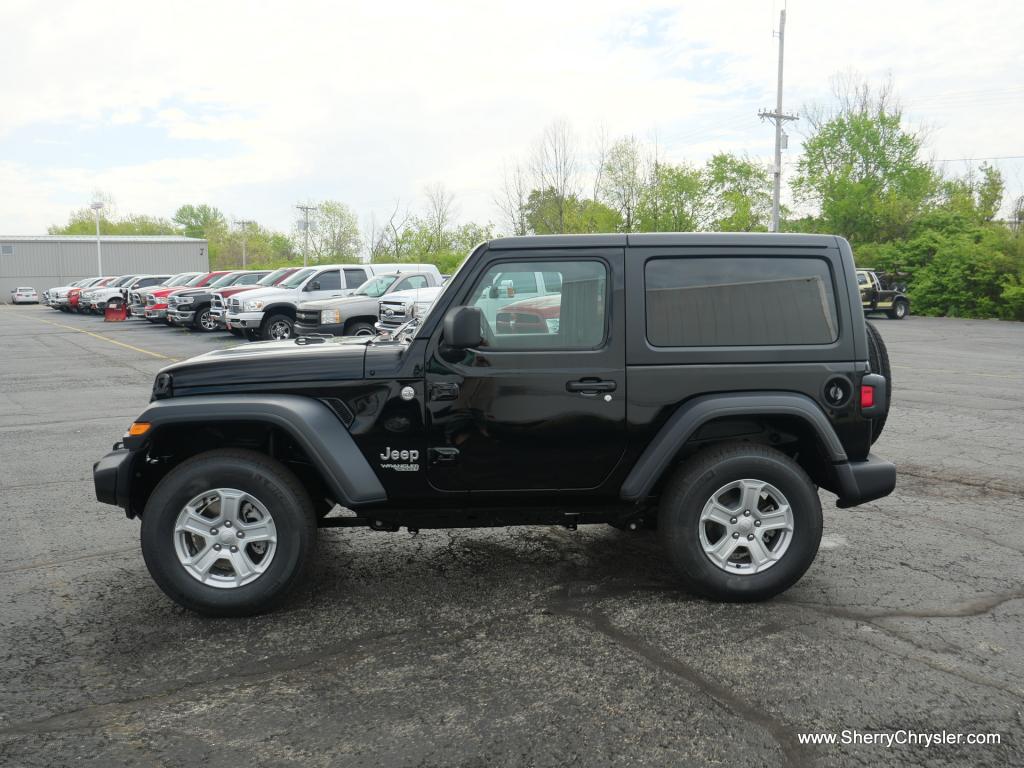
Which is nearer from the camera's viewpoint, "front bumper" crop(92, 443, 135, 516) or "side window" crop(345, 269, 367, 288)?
"front bumper" crop(92, 443, 135, 516)

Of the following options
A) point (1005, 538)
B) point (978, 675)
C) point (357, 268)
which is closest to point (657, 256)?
point (978, 675)

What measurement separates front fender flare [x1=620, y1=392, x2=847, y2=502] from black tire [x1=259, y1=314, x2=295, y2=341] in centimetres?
1904

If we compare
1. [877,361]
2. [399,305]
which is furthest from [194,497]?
[399,305]

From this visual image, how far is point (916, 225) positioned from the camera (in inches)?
1644

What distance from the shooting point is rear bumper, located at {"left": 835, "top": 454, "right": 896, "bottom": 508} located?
454 centimetres

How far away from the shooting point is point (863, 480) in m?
4.57

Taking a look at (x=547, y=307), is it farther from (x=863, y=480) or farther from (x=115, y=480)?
(x=115, y=480)

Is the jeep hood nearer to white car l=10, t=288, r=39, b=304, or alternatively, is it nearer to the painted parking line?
the painted parking line

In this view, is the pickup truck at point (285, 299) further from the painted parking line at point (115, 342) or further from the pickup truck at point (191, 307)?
the pickup truck at point (191, 307)

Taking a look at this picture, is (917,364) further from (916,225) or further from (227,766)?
(916,225)

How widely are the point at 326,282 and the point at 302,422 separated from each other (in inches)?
→ 778

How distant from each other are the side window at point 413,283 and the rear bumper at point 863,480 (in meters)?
16.6

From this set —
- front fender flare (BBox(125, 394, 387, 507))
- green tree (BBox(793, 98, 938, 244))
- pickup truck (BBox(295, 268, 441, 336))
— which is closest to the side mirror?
front fender flare (BBox(125, 394, 387, 507))

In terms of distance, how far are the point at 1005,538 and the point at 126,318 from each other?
38.3 metres
